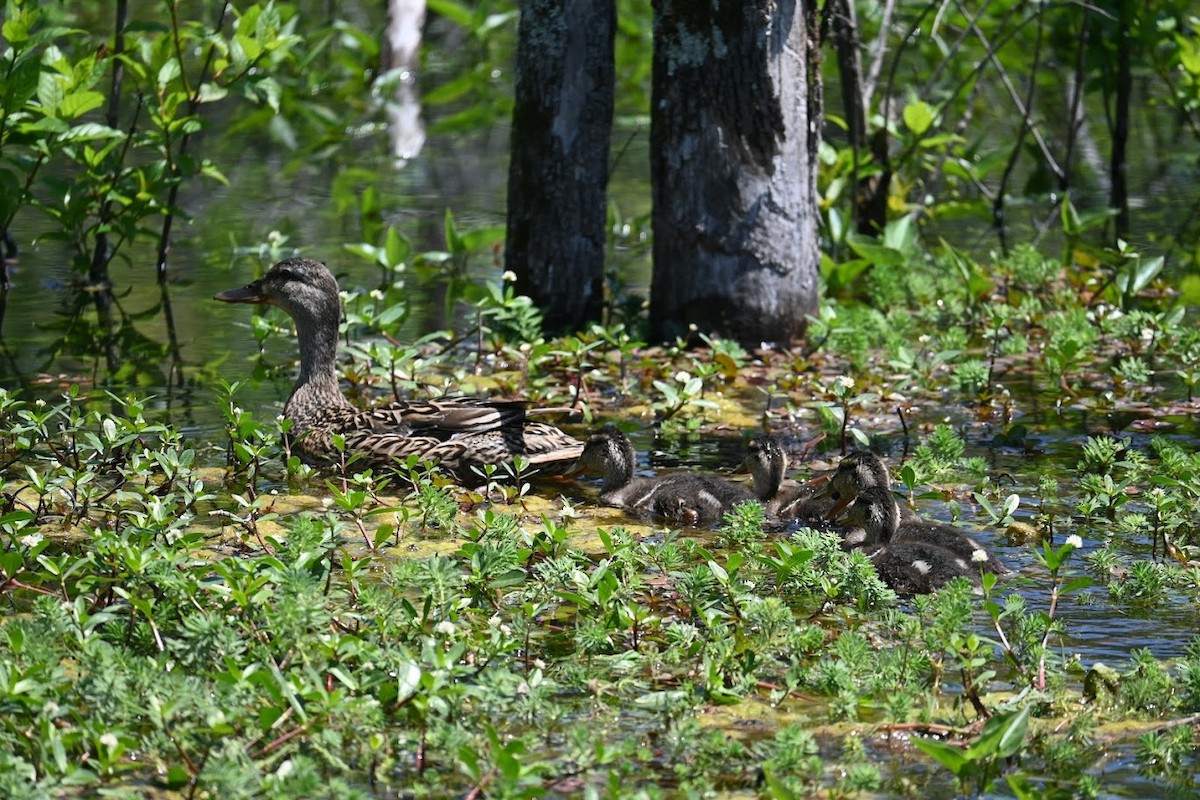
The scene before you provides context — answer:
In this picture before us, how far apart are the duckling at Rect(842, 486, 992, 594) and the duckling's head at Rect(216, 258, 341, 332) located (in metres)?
2.89

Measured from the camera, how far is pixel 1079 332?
26.6 feet

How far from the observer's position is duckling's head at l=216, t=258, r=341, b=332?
7.46m

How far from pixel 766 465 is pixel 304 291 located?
2536 mm

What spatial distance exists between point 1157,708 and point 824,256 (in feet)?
17.9

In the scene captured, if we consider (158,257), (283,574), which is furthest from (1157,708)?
(158,257)

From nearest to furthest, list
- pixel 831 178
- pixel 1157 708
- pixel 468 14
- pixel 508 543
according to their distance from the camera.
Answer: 1. pixel 1157 708
2. pixel 508 543
3. pixel 831 178
4. pixel 468 14

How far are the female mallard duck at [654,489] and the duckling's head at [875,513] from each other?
49cm

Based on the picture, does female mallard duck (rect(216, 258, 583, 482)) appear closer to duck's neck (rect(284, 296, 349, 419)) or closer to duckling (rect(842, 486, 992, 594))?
duck's neck (rect(284, 296, 349, 419))

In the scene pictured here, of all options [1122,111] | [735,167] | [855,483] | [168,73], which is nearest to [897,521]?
[855,483]

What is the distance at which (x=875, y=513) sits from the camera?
5598 mm

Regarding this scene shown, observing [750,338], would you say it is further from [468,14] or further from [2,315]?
[468,14]

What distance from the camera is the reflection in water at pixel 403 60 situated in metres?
15.7

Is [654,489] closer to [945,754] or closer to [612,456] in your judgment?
[612,456]

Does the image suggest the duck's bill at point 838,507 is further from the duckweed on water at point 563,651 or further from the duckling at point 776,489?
the duckweed on water at point 563,651
